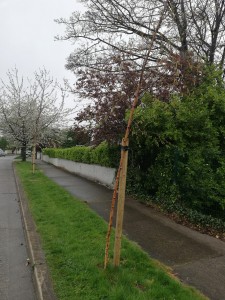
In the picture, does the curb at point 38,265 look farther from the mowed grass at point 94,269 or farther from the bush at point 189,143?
the bush at point 189,143

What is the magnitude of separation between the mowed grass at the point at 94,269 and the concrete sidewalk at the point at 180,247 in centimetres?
24

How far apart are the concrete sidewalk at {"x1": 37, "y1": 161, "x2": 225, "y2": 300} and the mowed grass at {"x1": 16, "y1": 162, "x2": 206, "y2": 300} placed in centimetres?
24

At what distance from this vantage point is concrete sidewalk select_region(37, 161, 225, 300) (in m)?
4.21

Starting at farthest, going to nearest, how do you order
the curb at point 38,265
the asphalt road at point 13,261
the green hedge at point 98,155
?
the green hedge at point 98,155 < the asphalt road at point 13,261 < the curb at point 38,265

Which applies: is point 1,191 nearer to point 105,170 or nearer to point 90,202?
point 105,170

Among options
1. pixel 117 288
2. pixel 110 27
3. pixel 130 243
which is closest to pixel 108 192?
pixel 130 243

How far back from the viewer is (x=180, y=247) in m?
5.44

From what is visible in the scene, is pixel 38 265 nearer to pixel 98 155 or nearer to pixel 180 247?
pixel 180 247

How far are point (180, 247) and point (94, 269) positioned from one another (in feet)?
5.73

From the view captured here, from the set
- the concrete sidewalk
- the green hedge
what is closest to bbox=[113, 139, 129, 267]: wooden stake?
the concrete sidewalk

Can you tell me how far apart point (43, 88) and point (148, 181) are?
16447mm

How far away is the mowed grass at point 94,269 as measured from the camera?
375cm

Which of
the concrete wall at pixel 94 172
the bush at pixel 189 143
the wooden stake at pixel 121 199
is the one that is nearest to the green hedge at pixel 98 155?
the concrete wall at pixel 94 172

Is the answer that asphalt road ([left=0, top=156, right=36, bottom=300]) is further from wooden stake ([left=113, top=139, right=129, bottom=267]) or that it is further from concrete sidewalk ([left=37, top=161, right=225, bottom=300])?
concrete sidewalk ([left=37, top=161, right=225, bottom=300])
